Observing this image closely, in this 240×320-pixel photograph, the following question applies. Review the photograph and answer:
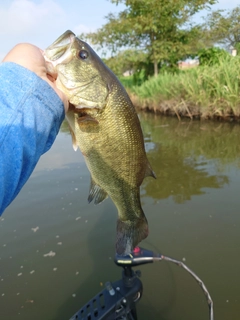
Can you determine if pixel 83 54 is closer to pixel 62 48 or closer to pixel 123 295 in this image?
pixel 62 48

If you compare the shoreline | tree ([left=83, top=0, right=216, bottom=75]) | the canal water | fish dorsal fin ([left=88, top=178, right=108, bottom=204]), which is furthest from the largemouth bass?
tree ([left=83, top=0, right=216, bottom=75])

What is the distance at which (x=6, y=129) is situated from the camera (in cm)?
90

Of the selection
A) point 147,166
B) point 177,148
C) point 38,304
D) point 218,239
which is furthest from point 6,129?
point 177,148

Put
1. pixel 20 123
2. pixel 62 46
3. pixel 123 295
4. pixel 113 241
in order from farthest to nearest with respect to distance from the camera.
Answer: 1. pixel 113 241
2. pixel 123 295
3. pixel 62 46
4. pixel 20 123

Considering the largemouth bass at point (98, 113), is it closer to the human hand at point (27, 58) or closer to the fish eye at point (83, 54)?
the fish eye at point (83, 54)

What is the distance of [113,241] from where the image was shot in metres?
3.88

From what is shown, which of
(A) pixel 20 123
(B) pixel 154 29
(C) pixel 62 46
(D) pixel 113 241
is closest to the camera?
(A) pixel 20 123

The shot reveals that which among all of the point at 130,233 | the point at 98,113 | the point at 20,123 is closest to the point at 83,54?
the point at 98,113

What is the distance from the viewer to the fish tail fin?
2.01 m

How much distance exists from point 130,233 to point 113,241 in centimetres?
194

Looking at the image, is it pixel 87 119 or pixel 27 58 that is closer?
pixel 27 58

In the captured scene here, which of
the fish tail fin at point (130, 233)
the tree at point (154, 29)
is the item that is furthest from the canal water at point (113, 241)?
the tree at point (154, 29)

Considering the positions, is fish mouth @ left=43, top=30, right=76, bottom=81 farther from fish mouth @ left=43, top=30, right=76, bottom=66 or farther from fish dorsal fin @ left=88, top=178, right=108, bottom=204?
fish dorsal fin @ left=88, top=178, right=108, bottom=204

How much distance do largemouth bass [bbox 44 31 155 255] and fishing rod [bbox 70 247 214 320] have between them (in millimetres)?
572
